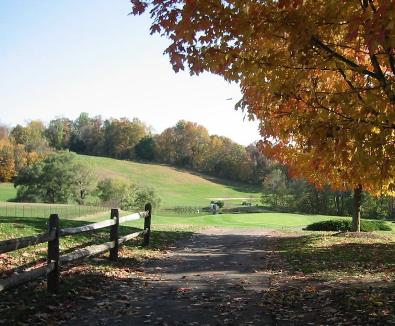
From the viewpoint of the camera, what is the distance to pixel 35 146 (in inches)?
4471

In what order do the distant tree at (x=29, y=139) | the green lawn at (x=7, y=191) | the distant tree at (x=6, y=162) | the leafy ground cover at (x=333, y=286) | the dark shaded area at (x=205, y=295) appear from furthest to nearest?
the distant tree at (x=29, y=139), the distant tree at (x=6, y=162), the green lawn at (x=7, y=191), the leafy ground cover at (x=333, y=286), the dark shaded area at (x=205, y=295)

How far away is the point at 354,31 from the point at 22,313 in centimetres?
587

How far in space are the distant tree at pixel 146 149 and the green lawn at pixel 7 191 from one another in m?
57.2

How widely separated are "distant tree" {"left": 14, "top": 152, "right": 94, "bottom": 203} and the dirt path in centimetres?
5637

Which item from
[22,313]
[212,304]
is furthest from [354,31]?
[22,313]

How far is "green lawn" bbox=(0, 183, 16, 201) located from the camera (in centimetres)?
8224

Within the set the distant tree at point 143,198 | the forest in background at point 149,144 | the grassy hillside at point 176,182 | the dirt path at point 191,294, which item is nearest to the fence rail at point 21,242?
the dirt path at point 191,294

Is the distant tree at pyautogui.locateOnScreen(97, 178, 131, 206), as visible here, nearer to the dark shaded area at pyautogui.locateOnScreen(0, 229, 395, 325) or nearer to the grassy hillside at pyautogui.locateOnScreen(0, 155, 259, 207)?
the grassy hillside at pyautogui.locateOnScreen(0, 155, 259, 207)

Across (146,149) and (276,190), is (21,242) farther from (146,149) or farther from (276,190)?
(146,149)

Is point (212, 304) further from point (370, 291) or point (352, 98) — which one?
point (352, 98)

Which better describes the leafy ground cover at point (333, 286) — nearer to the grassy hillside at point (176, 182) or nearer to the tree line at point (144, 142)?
the grassy hillside at point (176, 182)

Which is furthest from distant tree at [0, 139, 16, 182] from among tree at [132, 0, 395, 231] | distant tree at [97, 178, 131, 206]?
tree at [132, 0, 395, 231]

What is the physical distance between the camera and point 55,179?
68.7 m

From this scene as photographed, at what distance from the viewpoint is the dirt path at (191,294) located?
731 centimetres
